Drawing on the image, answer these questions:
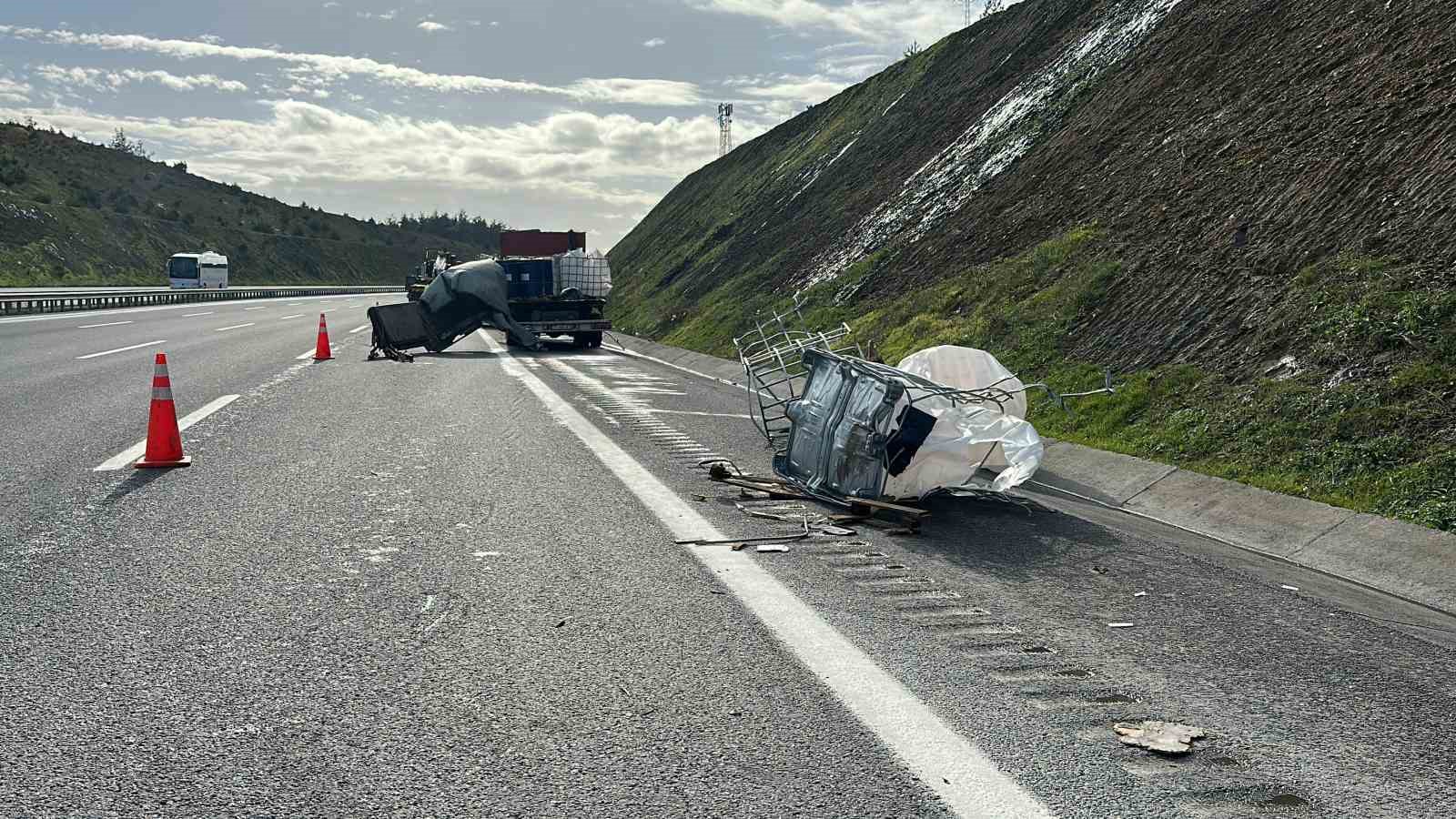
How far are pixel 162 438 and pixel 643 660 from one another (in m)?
5.84

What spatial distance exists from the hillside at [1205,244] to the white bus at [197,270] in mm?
50701

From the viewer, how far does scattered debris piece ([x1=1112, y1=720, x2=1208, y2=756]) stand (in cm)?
363

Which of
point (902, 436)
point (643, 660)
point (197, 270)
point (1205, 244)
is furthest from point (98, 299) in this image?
point (643, 660)

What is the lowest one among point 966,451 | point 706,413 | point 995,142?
point 706,413

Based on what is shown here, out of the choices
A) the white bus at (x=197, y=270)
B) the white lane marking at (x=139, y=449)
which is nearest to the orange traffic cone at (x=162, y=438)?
the white lane marking at (x=139, y=449)

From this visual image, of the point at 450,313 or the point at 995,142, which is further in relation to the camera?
the point at 995,142

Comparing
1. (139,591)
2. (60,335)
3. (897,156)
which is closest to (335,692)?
(139,591)

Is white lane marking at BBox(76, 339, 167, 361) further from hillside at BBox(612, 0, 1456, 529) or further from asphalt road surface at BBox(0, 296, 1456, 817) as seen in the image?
hillside at BBox(612, 0, 1456, 529)

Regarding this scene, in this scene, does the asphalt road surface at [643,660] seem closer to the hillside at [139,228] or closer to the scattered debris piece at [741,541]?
the scattered debris piece at [741,541]

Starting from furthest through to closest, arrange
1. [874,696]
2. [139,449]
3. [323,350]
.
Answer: [323,350] → [139,449] → [874,696]

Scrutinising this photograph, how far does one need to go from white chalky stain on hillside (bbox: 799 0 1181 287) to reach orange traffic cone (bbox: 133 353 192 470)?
17355mm

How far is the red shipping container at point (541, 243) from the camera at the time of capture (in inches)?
1219

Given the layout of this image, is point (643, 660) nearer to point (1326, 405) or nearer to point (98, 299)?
point (1326, 405)

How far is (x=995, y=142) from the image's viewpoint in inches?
1013
